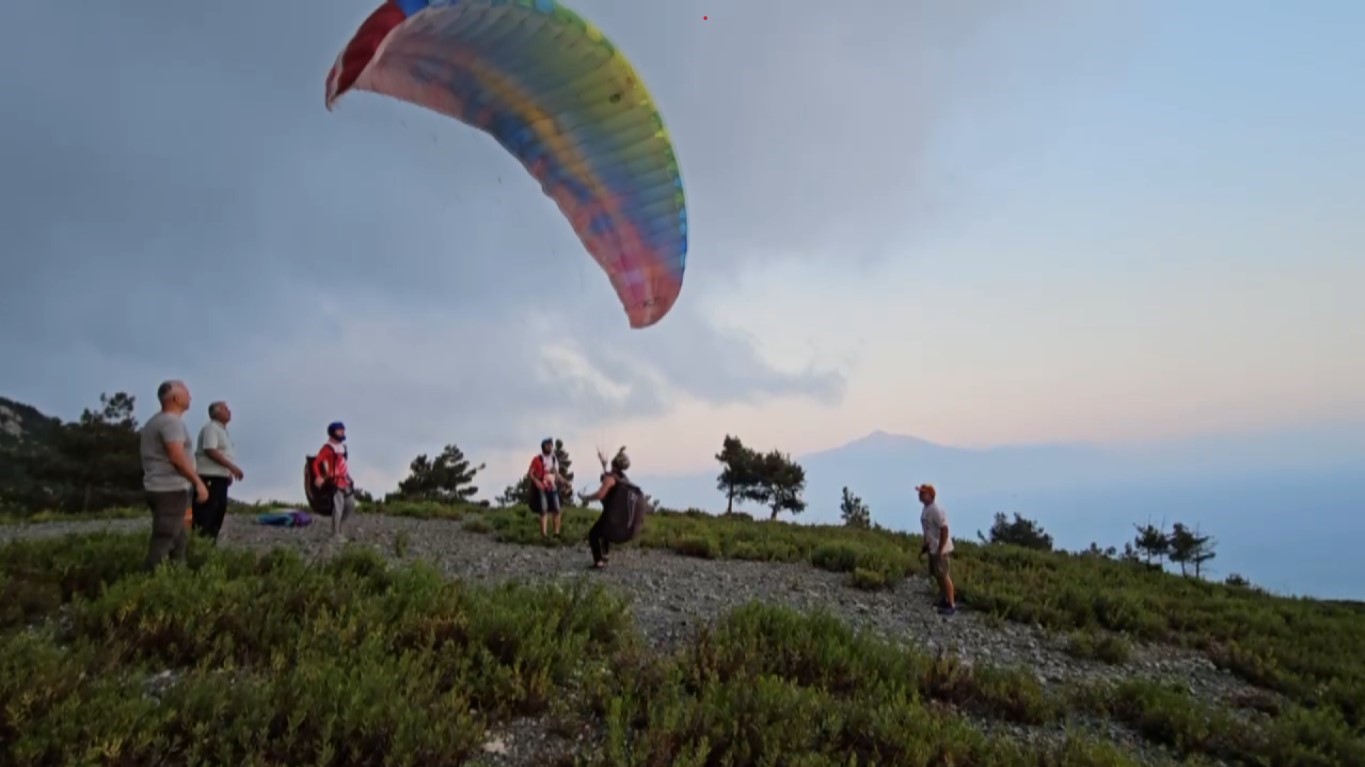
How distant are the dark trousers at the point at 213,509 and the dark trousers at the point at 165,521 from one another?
2.05 m

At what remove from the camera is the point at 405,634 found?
249 inches

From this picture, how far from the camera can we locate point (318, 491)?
11273 millimetres

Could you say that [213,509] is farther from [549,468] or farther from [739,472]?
[739,472]

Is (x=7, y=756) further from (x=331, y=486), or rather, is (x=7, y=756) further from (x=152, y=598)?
(x=331, y=486)

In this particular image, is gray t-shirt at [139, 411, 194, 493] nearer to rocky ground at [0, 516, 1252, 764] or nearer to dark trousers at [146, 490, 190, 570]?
dark trousers at [146, 490, 190, 570]

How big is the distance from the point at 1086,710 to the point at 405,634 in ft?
21.2

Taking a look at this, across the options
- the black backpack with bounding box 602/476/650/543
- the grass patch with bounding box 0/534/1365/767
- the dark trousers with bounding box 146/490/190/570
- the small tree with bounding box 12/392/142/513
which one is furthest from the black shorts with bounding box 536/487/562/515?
the small tree with bounding box 12/392/142/513

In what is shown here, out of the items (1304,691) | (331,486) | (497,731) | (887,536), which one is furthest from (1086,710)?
(887,536)

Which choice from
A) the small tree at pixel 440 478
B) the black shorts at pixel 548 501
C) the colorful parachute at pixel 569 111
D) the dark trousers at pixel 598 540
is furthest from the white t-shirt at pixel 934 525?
the small tree at pixel 440 478

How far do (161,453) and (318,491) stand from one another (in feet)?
14.1

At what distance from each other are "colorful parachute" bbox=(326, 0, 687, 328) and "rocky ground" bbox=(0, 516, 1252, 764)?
4044 mm

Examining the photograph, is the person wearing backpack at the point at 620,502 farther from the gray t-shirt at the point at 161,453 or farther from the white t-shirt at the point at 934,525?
the gray t-shirt at the point at 161,453

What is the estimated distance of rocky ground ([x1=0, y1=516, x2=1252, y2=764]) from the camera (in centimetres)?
905

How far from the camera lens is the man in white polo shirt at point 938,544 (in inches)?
457
